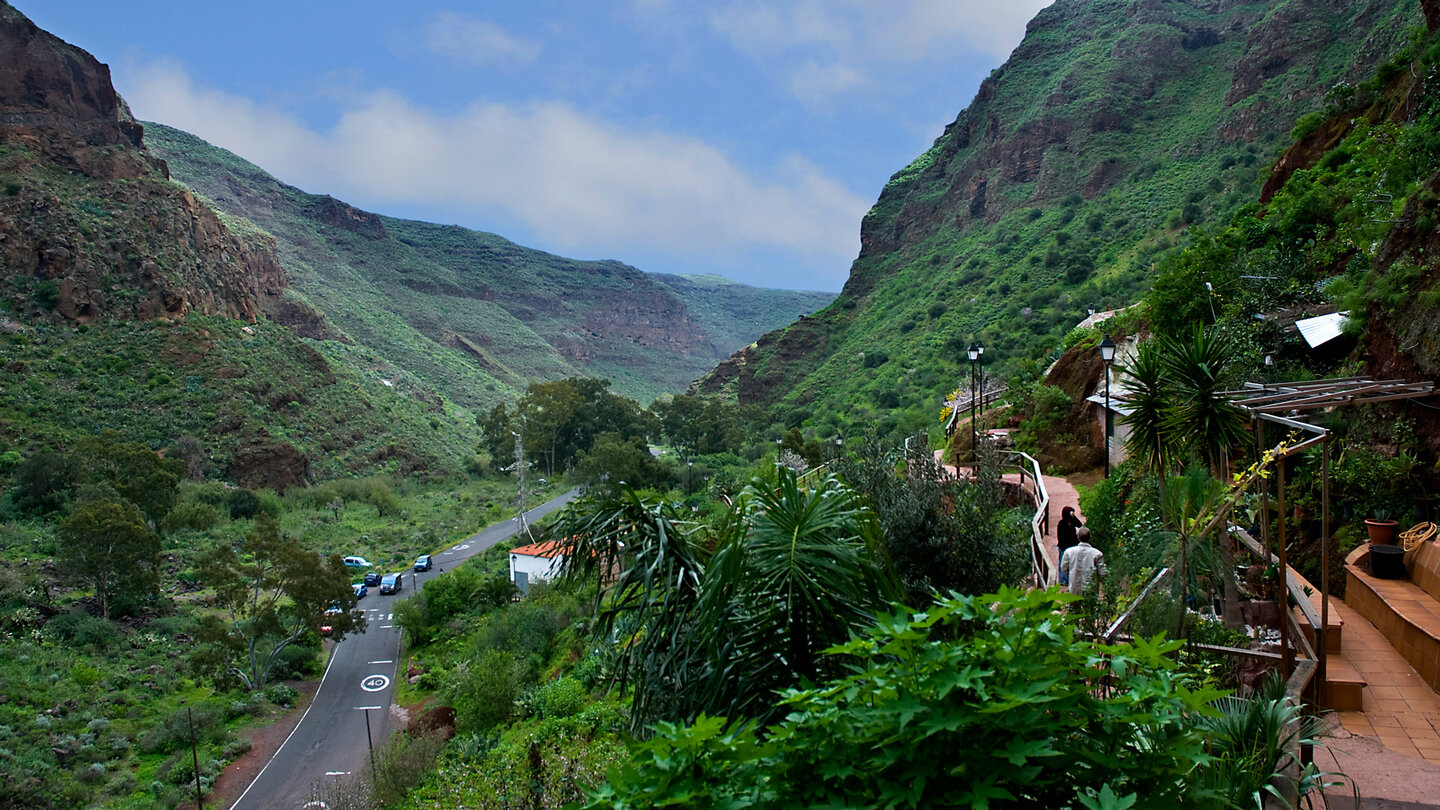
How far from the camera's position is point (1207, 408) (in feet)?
24.3

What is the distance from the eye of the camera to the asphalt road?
65.3 ft

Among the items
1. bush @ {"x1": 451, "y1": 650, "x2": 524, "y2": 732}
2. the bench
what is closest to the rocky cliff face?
bush @ {"x1": 451, "y1": 650, "x2": 524, "y2": 732}

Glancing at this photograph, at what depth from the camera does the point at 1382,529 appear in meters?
7.97

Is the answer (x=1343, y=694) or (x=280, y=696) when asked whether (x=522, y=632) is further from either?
(x=1343, y=694)

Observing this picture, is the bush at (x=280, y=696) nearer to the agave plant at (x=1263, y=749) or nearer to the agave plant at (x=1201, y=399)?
the agave plant at (x=1201, y=399)

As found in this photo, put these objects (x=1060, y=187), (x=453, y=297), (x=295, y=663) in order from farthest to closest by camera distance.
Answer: (x=453, y=297) < (x=1060, y=187) < (x=295, y=663)

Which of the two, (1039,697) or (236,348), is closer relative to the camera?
(1039,697)

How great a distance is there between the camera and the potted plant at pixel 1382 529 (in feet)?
26.1

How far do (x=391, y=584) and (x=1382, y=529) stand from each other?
37819mm

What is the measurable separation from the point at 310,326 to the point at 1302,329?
255 feet

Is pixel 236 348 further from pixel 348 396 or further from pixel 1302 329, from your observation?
pixel 1302 329

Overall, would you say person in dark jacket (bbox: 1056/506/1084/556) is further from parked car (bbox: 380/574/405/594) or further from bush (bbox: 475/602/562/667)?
parked car (bbox: 380/574/405/594)

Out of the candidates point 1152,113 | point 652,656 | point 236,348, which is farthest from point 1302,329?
point 236,348

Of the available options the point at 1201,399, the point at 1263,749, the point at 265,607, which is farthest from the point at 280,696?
the point at 1263,749
